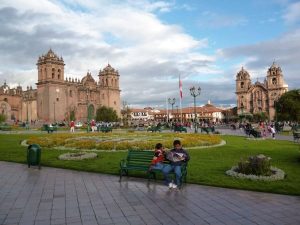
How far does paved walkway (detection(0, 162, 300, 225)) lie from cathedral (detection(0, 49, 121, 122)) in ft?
209

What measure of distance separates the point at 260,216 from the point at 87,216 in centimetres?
333

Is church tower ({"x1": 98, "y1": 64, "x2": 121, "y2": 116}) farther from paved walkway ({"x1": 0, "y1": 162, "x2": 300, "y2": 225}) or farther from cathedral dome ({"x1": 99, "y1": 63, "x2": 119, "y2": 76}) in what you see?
paved walkway ({"x1": 0, "y1": 162, "x2": 300, "y2": 225})

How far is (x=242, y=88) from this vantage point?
10969 centimetres

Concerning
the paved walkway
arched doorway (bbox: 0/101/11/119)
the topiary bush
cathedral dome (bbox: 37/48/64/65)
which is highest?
cathedral dome (bbox: 37/48/64/65)

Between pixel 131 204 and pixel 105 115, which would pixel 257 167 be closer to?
pixel 131 204

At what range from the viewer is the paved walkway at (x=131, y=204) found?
22.2 feet

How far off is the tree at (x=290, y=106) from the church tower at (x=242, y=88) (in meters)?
49.7

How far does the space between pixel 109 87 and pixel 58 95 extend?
2141cm

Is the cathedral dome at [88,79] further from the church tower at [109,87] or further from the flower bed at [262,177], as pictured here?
the flower bed at [262,177]

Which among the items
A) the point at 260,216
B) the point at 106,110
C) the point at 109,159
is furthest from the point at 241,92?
the point at 260,216

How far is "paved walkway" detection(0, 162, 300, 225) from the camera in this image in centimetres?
675

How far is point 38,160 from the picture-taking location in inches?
543

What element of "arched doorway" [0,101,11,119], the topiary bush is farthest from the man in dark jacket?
"arched doorway" [0,101,11,119]

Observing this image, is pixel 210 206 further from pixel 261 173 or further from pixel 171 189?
pixel 261 173
